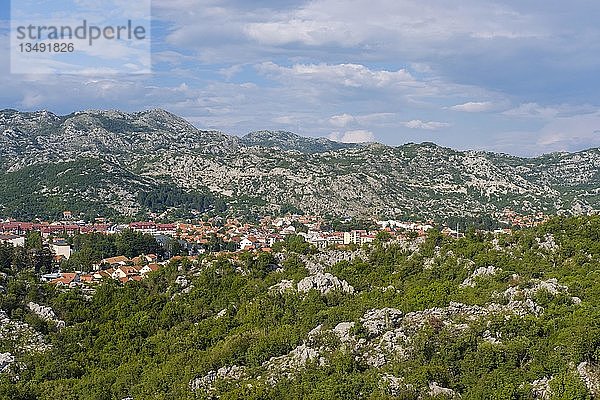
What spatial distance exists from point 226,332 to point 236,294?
6575mm

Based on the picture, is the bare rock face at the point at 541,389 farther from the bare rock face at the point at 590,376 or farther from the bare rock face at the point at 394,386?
the bare rock face at the point at 394,386

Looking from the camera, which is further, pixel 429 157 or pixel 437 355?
pixel 429 157

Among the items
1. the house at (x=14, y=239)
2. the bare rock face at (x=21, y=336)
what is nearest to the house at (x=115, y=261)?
the house at (x=14, y=239)

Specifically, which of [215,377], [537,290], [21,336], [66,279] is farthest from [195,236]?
[537,290]

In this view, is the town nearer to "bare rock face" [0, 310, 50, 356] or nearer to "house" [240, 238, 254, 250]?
"house" [240, 238, 254, 250]

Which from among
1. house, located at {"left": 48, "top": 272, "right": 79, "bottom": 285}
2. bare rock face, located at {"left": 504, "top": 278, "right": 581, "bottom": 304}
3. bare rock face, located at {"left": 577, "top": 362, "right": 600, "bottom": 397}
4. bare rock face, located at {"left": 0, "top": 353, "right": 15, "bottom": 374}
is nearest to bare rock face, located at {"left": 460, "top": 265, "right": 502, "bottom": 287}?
bare rock face, located at {"left": 504, "top": 278, "right": 581, "bottom": 304}

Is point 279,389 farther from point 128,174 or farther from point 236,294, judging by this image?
point 128,174

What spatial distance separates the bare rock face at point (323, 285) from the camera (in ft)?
136

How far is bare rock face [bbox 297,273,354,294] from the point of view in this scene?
41344mm

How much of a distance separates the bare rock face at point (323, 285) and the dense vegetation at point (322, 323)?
0.71 m

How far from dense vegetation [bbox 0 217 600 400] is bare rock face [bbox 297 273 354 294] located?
0.71 meters

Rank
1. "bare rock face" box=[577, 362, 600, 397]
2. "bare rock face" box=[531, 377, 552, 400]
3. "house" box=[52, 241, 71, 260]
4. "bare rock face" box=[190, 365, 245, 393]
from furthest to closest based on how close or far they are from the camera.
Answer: "house" box=[52, 241, 71, 260] → "bare rock face" box=[190, 365, 245, 393] → "bare rock face" box=[577, 362, 600, 397] → "bare rock face" box=[531, 377, 552, 400]

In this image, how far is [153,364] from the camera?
3453 centimetres

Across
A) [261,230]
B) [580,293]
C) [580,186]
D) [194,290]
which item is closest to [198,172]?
[261,230]
